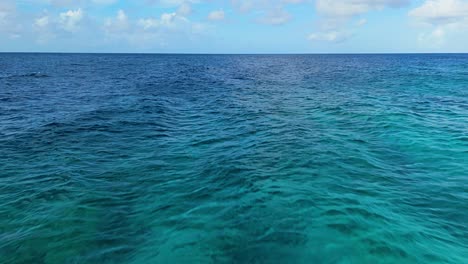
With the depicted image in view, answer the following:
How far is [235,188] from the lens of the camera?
9781mm

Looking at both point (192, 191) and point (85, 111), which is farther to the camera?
point (85, 111)

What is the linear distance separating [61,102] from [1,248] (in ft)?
68.1

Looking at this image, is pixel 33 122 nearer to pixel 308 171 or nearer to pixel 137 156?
pixel 137 156

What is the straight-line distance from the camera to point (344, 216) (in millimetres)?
8000

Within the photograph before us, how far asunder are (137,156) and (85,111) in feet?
35.8

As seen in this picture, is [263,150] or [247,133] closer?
[263,150]

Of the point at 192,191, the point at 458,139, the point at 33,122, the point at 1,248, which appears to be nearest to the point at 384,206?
the point at 192,191

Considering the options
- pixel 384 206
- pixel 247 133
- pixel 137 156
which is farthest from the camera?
pixel 247 133

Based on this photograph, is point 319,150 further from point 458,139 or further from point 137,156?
point 137,156

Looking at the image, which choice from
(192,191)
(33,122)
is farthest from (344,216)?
(33,122)

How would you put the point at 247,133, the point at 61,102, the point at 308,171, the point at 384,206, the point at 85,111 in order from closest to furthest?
the point at 384,206 < the point at 308,171 < the point at 247,133 < the point at 85,111 < the point at 61,102

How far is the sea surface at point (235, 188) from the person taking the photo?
6.82m

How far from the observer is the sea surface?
682cm

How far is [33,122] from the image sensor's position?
18.3 m
